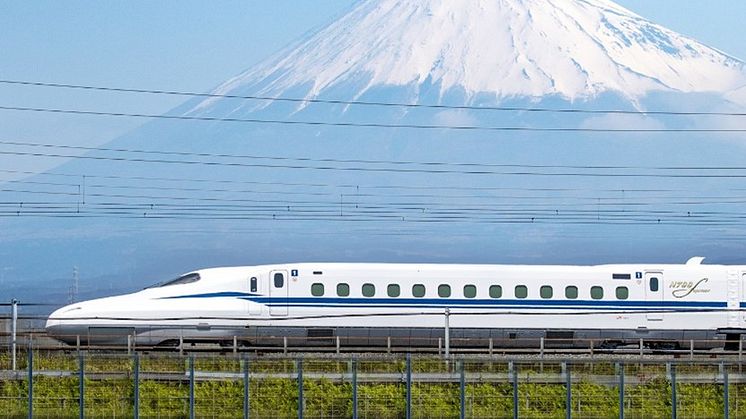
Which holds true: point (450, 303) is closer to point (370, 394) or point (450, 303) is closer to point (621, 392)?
point (370, 394)

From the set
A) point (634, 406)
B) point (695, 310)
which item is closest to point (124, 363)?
point (634, 406)

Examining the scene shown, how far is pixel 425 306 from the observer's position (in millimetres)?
59000

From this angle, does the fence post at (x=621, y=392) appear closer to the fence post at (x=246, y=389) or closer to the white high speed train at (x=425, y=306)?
the fence post at (x=246, y=389)

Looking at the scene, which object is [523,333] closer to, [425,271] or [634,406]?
[425,271]

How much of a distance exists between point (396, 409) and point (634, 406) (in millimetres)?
5186

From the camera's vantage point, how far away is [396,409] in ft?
116

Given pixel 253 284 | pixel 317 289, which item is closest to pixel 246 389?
pixel 253 284

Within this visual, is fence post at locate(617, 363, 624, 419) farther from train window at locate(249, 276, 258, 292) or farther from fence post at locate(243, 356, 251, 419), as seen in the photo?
train window at locate(249, 276, 258, 292)

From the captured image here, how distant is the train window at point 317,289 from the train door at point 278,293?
3.12ft

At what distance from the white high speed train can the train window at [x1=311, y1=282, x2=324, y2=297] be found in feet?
0.15

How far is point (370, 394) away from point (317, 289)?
2274 cm

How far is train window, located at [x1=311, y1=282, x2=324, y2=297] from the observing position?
58281mm

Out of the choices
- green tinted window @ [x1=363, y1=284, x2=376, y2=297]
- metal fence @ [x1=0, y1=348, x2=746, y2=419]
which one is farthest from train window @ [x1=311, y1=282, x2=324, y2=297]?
metal fence @ [x1=0, y1=348, x2=746, y2=419]

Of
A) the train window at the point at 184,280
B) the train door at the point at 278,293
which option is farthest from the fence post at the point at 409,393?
the train window at the point at 184,280
